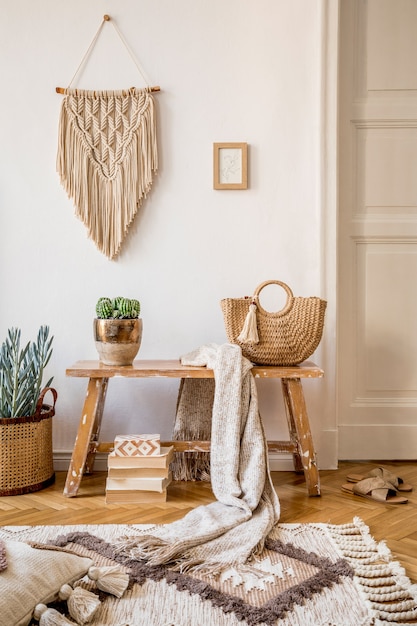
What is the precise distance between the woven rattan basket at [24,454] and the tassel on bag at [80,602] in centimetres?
104

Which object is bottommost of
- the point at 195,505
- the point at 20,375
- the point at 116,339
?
the point at 195,505

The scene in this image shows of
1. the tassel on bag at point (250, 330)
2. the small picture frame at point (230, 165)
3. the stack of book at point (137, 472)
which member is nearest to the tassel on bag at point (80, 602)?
the stack of book at point (137, 472)

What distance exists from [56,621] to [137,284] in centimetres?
164

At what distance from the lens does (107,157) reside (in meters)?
2.71

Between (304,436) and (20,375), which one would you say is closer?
(304,436)

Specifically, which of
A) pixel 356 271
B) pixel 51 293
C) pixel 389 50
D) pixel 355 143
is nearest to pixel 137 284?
pixel 51 293

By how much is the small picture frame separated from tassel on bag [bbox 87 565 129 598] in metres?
1.72

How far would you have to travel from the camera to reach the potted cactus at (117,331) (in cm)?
238

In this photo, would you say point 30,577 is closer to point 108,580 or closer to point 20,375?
point 108,580

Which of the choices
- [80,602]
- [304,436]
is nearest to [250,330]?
[304,436]

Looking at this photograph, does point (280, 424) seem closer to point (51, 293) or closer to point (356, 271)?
point (356, 271)

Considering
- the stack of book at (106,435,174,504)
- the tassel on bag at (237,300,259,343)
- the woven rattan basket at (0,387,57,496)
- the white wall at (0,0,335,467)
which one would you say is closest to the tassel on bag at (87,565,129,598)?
the stack of book at (106,435,174,504)

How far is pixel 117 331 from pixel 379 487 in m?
1.14

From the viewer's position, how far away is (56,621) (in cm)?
128
